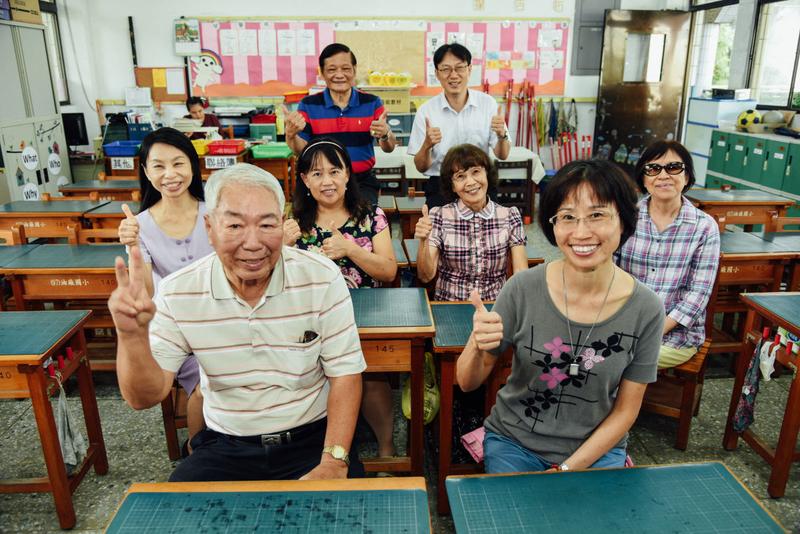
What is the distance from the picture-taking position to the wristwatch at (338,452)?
1.47m

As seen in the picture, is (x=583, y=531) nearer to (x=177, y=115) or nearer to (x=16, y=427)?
(x=16, y=427)

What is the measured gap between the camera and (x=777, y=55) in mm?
6285

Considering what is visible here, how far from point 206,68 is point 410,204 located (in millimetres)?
4638

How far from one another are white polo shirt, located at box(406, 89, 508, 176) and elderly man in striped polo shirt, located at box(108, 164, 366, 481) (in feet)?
7.15

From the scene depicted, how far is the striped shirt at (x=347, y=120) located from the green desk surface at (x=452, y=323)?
134 centimetres

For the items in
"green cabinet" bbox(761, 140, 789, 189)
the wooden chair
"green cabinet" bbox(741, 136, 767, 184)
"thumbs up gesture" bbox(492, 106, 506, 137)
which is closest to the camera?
"thumbs up gesture" bbox(492, 106, 506, 137)

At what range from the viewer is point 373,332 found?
6.36ft

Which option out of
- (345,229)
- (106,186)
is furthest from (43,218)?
(345,229)

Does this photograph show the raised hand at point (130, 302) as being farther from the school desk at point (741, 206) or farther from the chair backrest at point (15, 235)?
the school desk at point (741, 206)

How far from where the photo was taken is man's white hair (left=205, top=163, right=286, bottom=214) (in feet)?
4.54

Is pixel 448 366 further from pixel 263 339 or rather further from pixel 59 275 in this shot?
pixel 59 275

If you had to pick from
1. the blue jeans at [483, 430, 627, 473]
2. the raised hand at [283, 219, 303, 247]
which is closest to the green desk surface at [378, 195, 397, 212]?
the raised hand at [283, 219, 303, 247]

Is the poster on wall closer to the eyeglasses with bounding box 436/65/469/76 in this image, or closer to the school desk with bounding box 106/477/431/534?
the eyeglasses with bounding box 436/65/469/76

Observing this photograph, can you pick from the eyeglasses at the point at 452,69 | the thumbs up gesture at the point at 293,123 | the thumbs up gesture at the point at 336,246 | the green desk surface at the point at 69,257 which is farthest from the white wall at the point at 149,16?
the thumbs up gesture at the point at 336,246
